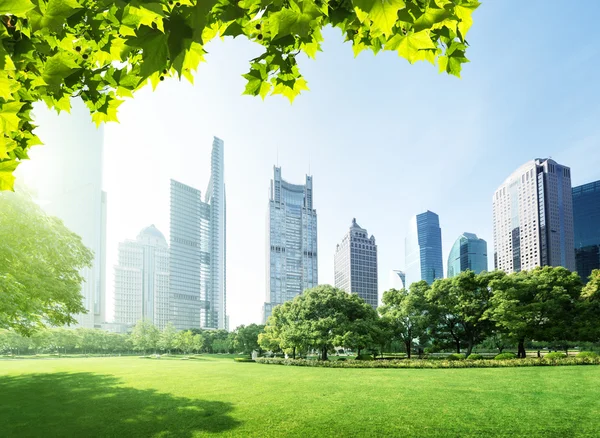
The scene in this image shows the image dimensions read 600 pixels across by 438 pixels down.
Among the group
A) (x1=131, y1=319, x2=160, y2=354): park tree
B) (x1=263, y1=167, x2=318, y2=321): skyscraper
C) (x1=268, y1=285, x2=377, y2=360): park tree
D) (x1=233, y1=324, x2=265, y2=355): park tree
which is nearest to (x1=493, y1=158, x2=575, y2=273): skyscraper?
(x1=233, y1=324, x2=265, y2=355): park tree

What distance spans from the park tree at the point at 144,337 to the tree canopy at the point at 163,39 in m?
73.7

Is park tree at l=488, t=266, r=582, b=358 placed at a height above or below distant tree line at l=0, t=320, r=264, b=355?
above

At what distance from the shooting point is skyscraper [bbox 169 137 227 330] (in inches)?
6668

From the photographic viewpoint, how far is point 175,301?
16675 centimetres

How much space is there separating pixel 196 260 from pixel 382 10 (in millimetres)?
183037

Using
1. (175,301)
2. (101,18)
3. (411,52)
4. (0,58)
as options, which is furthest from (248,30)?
(175,301)

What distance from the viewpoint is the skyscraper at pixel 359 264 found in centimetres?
18062

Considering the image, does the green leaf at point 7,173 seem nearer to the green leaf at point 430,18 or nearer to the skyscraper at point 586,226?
the green leaf at point 430,18

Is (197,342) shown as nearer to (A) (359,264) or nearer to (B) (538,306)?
(B) (538,306)

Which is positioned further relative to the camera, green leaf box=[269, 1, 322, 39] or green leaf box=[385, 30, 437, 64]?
green leaf box=[385, 30, 437, 64]

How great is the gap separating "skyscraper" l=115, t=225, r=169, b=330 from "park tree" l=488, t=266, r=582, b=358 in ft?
505

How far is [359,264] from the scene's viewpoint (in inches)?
7185

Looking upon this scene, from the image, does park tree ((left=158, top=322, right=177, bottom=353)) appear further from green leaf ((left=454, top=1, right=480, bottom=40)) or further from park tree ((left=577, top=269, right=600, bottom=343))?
green leaf ((left=454, top=1, right=480, bottom=40))

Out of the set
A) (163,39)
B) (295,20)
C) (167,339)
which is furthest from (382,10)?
(167,339)
